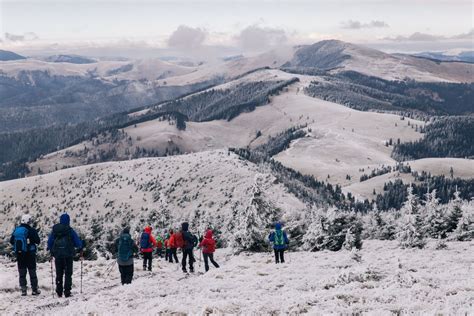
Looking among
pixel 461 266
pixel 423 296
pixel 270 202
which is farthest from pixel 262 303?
pixel 270 202

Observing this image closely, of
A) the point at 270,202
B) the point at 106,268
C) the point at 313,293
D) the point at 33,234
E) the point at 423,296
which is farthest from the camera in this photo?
the point at 270,202

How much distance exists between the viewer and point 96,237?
209 feet

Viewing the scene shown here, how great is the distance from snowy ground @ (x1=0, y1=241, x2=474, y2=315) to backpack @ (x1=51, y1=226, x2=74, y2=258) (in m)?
2.01

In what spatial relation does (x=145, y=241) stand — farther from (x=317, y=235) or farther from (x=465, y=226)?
(x=465, y=226)

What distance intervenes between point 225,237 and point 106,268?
3985cm

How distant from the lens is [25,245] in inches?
764

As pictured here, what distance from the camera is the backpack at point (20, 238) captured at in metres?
19.3

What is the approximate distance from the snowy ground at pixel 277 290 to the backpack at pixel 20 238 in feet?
7.31

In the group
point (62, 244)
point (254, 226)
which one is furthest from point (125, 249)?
point (254, 226)

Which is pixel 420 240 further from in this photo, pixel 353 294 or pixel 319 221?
pixel 353 294

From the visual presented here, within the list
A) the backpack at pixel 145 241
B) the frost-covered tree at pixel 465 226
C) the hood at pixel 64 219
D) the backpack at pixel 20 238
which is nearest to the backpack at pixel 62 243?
the hood at pixel 64 219

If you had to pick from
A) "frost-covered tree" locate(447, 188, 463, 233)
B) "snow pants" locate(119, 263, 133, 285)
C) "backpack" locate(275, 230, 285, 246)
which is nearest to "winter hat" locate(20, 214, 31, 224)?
"snow pants" locate(119, 263, 133, 285)

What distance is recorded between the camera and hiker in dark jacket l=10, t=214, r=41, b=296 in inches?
761

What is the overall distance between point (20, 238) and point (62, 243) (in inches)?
75.3
